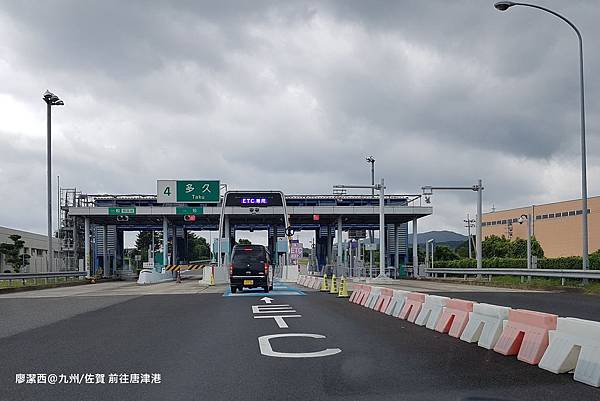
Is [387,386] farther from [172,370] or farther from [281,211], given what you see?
[281,211]

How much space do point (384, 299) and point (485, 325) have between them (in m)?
7.17

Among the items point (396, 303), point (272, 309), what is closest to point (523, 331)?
point (396, 303)

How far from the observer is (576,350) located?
309 inches

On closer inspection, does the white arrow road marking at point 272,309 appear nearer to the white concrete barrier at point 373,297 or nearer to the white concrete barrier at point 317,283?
the white concrete barrier at point 373,297

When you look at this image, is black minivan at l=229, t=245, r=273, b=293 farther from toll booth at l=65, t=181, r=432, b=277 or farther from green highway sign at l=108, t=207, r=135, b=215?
green highway sign at l=108, t=207, r=135, b=215

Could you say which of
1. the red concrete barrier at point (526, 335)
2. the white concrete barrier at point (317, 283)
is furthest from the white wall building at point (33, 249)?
the red concrete barrier at point (526, 335)

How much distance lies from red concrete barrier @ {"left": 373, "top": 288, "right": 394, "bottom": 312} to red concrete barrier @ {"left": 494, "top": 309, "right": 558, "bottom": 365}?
733 cm

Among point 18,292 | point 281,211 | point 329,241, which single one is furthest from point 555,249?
point 18,292

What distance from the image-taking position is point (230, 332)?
12320 mm

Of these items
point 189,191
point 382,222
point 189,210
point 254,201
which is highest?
point 189,191

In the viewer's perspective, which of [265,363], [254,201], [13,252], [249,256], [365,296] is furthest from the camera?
[13,252]

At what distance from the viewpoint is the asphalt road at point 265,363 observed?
6867 millimetres

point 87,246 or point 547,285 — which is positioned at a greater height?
point 87,246

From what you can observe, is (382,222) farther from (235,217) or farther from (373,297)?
(373,297)
